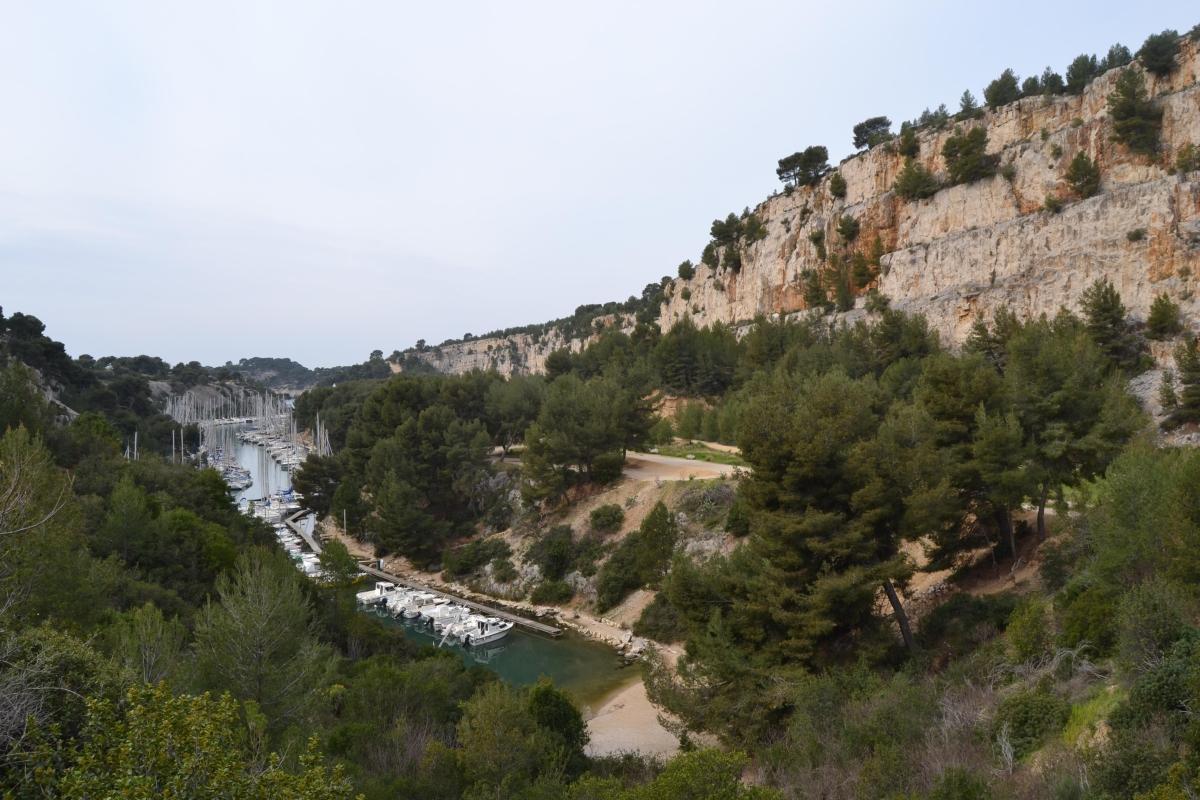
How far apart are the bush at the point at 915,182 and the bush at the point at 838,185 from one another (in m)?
5.60

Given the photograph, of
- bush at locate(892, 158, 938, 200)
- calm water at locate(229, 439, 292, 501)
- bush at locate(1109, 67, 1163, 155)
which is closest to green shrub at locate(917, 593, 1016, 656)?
bush at locate(1109, 67, 1163, 155)

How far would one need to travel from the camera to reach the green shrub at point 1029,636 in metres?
11.9

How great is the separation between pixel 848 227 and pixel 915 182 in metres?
5.71

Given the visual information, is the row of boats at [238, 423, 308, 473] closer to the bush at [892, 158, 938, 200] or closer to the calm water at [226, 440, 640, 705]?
the calm water at [226, 440, 640, 705]

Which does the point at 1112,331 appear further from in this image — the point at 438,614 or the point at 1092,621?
the point at 438,614

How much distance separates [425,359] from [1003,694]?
137921 millimetres

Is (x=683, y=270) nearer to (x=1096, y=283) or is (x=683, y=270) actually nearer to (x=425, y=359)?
(x=1096, y=283)

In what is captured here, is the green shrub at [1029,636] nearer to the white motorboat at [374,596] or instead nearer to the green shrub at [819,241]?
the white motorboat at [374,596]

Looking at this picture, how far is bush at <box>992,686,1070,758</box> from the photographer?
9.48 meters

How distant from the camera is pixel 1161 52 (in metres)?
34.3

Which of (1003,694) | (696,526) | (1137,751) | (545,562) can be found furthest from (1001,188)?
(1137,751)

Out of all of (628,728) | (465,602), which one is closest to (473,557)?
(465,602)

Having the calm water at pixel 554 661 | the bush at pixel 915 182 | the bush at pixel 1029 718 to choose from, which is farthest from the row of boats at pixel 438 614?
the bush at pixel 915 182

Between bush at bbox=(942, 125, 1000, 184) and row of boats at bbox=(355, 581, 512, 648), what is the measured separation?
3886cm
